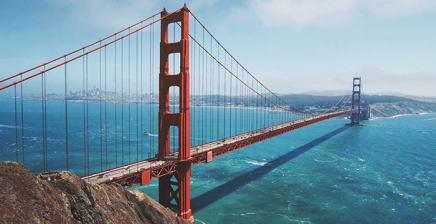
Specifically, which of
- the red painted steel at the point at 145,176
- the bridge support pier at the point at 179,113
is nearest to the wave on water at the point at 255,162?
the bridge support pier at the point at 179,113

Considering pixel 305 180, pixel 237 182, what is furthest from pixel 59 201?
pixel 305 180

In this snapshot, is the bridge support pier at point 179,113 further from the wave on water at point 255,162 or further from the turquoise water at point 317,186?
the wave on water at point 255,162

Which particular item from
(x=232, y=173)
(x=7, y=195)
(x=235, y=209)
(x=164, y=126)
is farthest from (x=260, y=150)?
(x=7, y=195)

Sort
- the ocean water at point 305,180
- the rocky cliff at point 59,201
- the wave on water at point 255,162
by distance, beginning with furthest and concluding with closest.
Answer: the wave on water at point 255,162
the ocean water at point 305,180
the rocky cliff at point 59,201

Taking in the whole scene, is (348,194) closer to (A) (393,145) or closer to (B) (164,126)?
(B) (164,126)

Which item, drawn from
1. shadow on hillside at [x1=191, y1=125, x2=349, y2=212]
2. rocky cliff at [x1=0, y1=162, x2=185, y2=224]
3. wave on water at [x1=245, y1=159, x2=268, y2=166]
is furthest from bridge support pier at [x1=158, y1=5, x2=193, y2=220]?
wave on water at [x1=245, y1=159, x2=268, y2=166]
